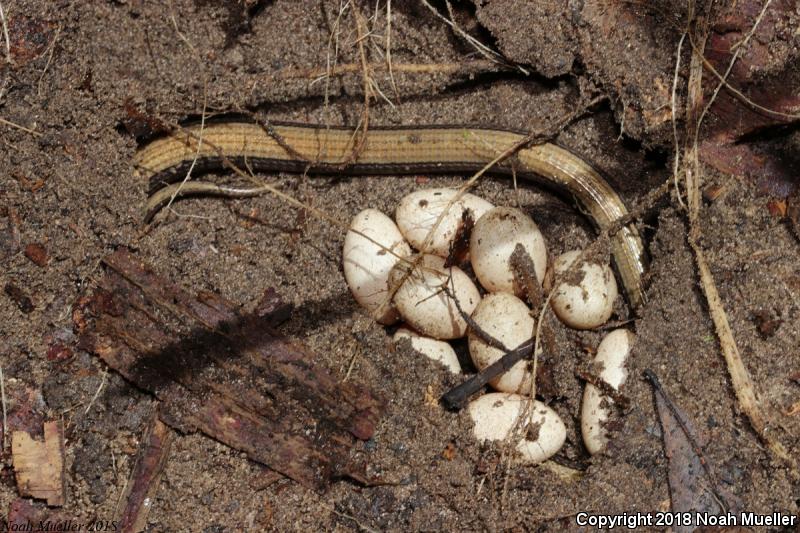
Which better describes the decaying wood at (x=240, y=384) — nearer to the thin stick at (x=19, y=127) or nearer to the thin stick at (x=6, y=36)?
the thin stick at (x=19, y=127)

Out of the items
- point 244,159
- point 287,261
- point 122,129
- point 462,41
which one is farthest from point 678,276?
point 122,129

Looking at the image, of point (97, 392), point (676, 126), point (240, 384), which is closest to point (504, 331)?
point (240, 384)

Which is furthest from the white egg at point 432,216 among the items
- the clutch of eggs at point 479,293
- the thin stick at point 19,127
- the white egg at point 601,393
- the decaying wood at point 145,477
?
the thin stick at point 19,127

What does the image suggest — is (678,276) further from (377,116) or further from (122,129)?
(122,129)

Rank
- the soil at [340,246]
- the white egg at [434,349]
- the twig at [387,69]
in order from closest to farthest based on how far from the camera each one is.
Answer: the soil at [340,246]
the white egg at [434,349]
the twig at [387,69]

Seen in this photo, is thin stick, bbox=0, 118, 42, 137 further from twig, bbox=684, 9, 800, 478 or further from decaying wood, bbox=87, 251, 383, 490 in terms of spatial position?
twig, bbox=684, 9, 800, 478

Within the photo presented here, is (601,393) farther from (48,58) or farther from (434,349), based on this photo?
(48,58)
